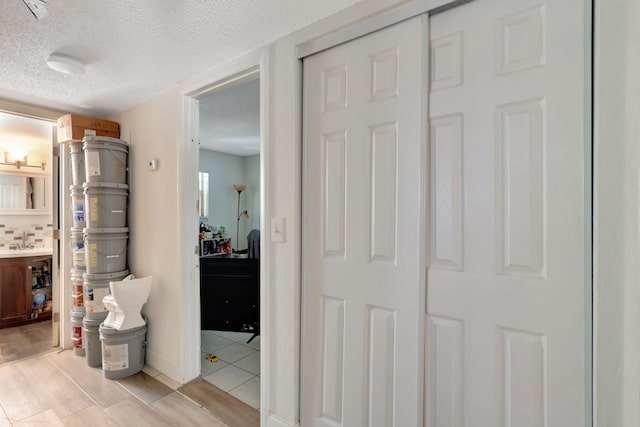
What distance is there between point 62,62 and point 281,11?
1.39 meters

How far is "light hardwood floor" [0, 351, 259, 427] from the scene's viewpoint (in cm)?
182

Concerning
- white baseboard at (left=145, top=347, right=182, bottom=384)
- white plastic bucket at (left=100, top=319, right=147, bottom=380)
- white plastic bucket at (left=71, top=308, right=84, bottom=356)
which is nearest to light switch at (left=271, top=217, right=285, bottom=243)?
white baseboard at (left=145, top=347, right=182, bottom=384)

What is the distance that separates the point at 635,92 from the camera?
783 mm

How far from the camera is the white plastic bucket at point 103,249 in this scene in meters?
2.41

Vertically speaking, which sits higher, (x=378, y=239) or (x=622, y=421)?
(x=378, y=239)

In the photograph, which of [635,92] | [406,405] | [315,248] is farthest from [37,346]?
[635,92]

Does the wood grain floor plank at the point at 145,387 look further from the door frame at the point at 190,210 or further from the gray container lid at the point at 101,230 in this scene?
the gray container lid at the point at 101,230

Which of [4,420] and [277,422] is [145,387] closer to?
[4,420]

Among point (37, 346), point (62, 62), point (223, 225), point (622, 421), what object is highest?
point (62, 62)

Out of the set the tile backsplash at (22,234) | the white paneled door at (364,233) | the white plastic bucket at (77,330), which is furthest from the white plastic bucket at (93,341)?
the tile backsplash at (22,234)

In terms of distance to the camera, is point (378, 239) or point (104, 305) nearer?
point (378, 239)

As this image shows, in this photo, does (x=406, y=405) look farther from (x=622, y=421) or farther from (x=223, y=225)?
(x=223, y=225)

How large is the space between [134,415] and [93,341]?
0.93m

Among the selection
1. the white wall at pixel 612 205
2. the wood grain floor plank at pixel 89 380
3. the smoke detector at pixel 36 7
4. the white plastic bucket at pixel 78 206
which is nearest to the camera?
the white wall at pixel 612 205
